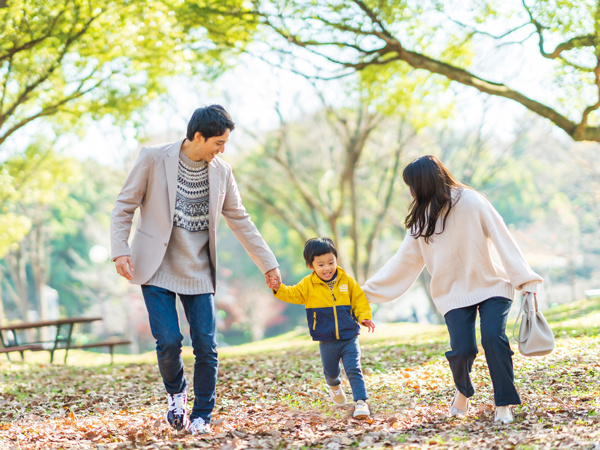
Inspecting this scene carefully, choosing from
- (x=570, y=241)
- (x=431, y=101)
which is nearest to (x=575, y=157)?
(x=570, y=241)

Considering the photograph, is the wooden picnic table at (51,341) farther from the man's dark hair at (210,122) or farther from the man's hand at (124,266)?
the man's dark hair at (210,122)

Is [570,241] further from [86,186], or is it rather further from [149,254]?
[149,254]

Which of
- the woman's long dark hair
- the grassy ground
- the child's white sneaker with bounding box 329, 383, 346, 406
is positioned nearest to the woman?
the woman's long dark hair

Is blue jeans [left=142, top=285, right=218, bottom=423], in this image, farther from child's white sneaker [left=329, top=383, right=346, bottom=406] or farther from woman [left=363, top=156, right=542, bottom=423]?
woman [left=363, top=156, right=542, bottom=423]

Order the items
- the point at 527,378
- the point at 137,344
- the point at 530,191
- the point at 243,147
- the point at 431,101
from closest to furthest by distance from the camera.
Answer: the point at 527,378, the point at 431,101, the point at 243,147, the point at 137,344, the point at 530,191

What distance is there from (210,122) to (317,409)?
2654 mm

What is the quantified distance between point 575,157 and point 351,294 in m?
21.5

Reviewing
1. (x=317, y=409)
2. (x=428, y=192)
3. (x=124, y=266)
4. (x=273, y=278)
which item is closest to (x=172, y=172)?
(x=124, y=266)

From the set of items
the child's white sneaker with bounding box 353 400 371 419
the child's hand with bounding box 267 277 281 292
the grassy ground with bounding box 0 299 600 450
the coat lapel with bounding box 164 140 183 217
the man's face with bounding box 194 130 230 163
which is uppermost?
the man's face with bounding box 194 130 230 163

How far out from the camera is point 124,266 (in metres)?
3.93

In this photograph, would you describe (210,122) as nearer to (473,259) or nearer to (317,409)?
(473,259)

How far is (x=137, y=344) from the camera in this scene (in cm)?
3391

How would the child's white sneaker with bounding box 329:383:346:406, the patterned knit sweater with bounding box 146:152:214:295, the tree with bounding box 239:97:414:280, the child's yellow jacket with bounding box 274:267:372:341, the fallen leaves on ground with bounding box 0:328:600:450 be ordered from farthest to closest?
the tree with bounding box 239:97:414:280, the child's white sneaker with bounding box 329:383:346:406, the child's yellow jacket with bounding box 274:267:372:341, the patterned knit sweater with bounding box 146:152:214:295, the fallen leaves on ground with bounding box 0:328:600:450

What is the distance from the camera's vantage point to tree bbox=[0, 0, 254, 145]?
369 inches
